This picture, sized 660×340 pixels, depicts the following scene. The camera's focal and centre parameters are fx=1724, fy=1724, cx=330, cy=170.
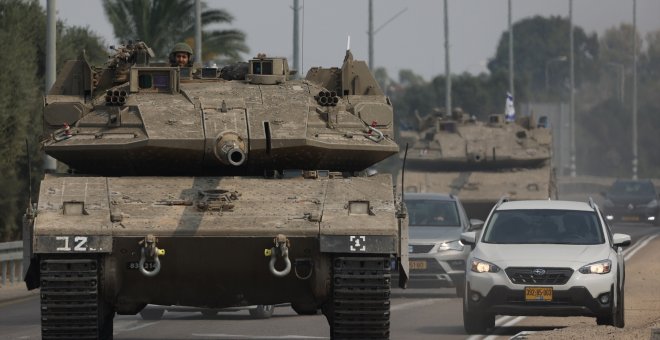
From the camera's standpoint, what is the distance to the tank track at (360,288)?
1441 cm

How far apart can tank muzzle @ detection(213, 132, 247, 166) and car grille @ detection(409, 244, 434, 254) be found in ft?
32.2

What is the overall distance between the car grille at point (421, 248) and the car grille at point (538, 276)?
602cm

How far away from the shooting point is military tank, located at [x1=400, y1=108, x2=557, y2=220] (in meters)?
35.2

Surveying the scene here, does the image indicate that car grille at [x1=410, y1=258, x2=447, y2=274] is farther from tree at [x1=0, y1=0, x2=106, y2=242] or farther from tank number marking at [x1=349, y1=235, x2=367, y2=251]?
tank number marking at [x1=349, y1=235, x2=367, y2=251]

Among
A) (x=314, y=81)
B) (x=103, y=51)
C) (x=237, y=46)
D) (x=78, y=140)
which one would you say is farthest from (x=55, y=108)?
(x=237, y=46)

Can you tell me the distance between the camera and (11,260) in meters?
28.7

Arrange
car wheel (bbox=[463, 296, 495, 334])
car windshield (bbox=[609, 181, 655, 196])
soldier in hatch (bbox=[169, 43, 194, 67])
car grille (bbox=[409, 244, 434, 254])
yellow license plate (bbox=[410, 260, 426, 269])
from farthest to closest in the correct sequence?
car windshield (bbox=[609, 181, 655, 196]) → car grille (bbox=[409, 244, 434, 254]) → yellow license plate (bbox=[410, 260, 426, 269]) → car wheel (bbox=[463, 296, 495, 334]) → soldier in hatch (bbox=[169, 43, 194, 67])

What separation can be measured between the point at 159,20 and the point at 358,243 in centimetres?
2950

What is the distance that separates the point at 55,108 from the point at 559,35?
11548 centimetres

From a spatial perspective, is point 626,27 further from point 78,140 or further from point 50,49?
point 78,140

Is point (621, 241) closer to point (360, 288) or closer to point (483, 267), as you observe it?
point (483, 267)

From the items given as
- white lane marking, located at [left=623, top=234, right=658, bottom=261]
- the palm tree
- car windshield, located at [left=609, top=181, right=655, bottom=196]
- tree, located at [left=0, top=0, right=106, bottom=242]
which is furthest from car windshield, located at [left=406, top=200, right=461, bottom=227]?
car windshield, located at [left=609, top=181, right=655, bottom=196]

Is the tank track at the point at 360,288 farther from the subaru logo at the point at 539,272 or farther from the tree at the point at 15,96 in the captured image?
the tree at the point at 15,96

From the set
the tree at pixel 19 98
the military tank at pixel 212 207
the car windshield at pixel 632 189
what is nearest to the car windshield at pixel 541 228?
the military tank at pixel 212 207
